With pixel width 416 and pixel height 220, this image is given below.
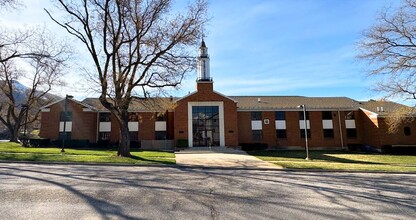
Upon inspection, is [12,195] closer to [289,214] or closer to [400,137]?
→ [289,214]

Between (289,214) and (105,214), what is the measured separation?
3877mm

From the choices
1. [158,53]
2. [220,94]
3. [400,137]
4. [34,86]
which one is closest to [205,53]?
[220,94]

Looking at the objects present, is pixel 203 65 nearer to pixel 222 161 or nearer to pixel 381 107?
pixel 222 161

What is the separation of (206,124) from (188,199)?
2573cm

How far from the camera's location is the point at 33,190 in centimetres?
721

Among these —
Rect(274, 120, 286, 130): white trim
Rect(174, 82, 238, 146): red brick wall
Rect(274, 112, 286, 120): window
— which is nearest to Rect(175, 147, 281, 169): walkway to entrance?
Rect(174, 82, 238, 146): red brick wall

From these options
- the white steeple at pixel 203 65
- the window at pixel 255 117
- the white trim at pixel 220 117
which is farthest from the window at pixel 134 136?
the window at pixel 255 117

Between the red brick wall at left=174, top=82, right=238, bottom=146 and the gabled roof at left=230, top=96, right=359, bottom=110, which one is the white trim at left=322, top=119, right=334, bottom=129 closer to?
the gabled roof at left=230, top=96, right=359, bottom=110

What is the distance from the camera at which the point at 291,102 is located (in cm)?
3703

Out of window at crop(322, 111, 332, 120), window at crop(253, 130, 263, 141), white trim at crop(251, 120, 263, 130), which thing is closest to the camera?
window at crop(253, 130, 263, 141)

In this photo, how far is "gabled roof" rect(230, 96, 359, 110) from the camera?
34906 mm

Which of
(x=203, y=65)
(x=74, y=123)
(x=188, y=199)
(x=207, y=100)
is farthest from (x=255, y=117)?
(x=188, y=199)

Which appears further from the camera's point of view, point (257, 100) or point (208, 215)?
point (257, 100)

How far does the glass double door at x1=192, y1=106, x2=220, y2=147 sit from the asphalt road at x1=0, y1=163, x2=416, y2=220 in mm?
22642
